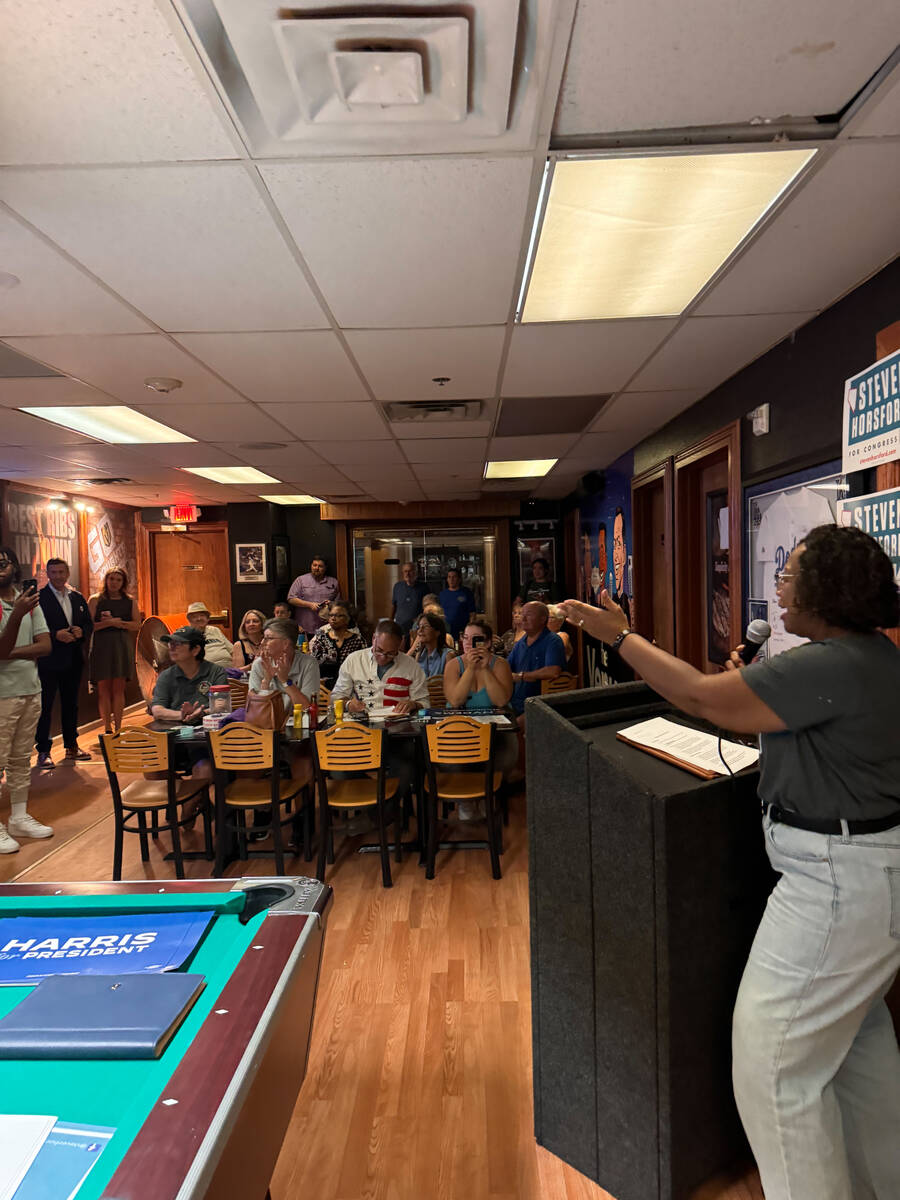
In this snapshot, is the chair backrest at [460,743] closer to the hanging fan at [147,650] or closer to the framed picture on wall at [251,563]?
the hanging fan at [147,650]

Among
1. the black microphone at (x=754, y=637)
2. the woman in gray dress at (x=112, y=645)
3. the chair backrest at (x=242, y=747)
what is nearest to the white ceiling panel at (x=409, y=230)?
the black microphone at (x=754, y=637)

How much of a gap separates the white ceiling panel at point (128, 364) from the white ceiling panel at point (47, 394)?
0.36 ft

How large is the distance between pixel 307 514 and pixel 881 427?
9333 millimetres

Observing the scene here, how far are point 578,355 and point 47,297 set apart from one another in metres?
2.40

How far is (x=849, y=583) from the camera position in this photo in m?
1.48

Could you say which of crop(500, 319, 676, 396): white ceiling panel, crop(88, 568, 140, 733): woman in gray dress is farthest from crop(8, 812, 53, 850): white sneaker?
crop(500, 319, 676, 396): white ceiling panel

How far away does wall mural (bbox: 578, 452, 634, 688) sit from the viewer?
21.9ft

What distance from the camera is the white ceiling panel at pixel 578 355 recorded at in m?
3.11

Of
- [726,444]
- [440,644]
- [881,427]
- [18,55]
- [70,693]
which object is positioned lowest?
[70,693]

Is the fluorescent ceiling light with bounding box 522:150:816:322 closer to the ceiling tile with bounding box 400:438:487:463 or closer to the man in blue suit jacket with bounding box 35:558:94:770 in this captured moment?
the ceiling tile with bounding box 400:438:487:463

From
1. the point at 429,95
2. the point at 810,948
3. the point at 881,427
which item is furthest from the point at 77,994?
the point at 881,427

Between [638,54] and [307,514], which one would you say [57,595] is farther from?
[638,54]

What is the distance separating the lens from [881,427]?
233cm

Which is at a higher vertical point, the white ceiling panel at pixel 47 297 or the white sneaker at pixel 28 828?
the white ceiling panel at pixel 47 297
